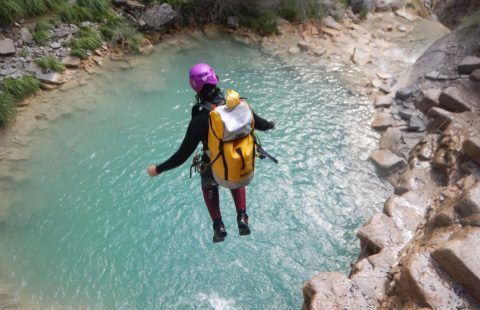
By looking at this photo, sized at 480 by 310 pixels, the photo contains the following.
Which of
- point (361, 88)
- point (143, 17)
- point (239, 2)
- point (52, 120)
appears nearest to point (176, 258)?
point (52, 120)

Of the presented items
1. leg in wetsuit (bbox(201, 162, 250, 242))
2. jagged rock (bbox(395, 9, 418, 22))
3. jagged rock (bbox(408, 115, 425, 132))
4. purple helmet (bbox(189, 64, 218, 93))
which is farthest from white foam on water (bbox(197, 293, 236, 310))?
jagged rock (bbox(395, 9, 418, 22))

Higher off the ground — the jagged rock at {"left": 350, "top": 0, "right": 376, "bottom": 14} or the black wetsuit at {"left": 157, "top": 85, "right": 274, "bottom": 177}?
the black wetsuit at {"left": 157, "top": 85, "right": 274, "bottom": 177}

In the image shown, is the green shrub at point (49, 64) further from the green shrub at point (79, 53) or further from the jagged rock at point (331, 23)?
the jagged rock at point (331, 23)

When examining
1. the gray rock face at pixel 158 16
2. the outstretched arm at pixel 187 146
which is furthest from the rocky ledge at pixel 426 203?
the gray rock face at pixel 158 16

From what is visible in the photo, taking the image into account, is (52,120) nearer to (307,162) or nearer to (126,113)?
(126,113)

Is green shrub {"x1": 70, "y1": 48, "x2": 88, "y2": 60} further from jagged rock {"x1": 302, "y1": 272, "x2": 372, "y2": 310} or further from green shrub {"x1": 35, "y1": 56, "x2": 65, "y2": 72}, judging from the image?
jagged rock {"x1": 302, "y1": 272, "x2": 372, "y2": 310}

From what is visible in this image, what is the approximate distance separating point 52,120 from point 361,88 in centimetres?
740

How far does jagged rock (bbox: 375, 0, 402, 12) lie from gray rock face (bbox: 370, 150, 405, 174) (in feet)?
29.9

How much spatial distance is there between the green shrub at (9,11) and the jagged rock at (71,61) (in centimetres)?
151

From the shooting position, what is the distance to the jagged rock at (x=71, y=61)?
8.69m

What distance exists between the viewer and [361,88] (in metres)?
9.06

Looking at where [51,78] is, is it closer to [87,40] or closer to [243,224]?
[87,40]

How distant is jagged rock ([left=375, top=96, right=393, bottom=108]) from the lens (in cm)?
830

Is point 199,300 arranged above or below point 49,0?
below
